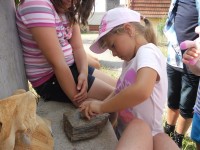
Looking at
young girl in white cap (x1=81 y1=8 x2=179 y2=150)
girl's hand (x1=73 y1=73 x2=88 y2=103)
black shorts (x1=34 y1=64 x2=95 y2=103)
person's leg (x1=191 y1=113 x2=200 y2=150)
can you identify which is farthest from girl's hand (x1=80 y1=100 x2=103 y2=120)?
person's leg (x1=191 y1=113 x2=200 y2=150)

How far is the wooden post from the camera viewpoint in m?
1.28

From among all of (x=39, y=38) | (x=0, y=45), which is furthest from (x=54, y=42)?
(x=0, y=45)

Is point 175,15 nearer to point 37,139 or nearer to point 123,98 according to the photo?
point 123,98

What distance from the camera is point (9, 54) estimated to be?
137cm

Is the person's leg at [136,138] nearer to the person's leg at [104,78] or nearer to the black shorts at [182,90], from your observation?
the person's leg at [104,78]

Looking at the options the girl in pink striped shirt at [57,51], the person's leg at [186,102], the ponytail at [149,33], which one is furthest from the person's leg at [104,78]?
the person's leg at [186,102]

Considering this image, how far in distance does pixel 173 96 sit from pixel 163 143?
1.26m

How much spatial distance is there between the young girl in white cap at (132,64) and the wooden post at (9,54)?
1.21 feet

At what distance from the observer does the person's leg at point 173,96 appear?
2.36 metres

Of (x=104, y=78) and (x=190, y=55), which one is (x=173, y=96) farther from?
(x=190, y=55)

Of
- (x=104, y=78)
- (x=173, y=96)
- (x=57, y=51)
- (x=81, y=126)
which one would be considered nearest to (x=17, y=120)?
(x=81, y=126)

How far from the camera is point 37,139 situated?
42.3 inches

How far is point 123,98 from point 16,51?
61 cm

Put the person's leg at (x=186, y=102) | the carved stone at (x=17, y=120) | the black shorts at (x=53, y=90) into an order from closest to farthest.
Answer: the carved stone at (x=17, y=120) → the black shorts at (x=53, y=90) → the person's leg at (x=186, y=102)
